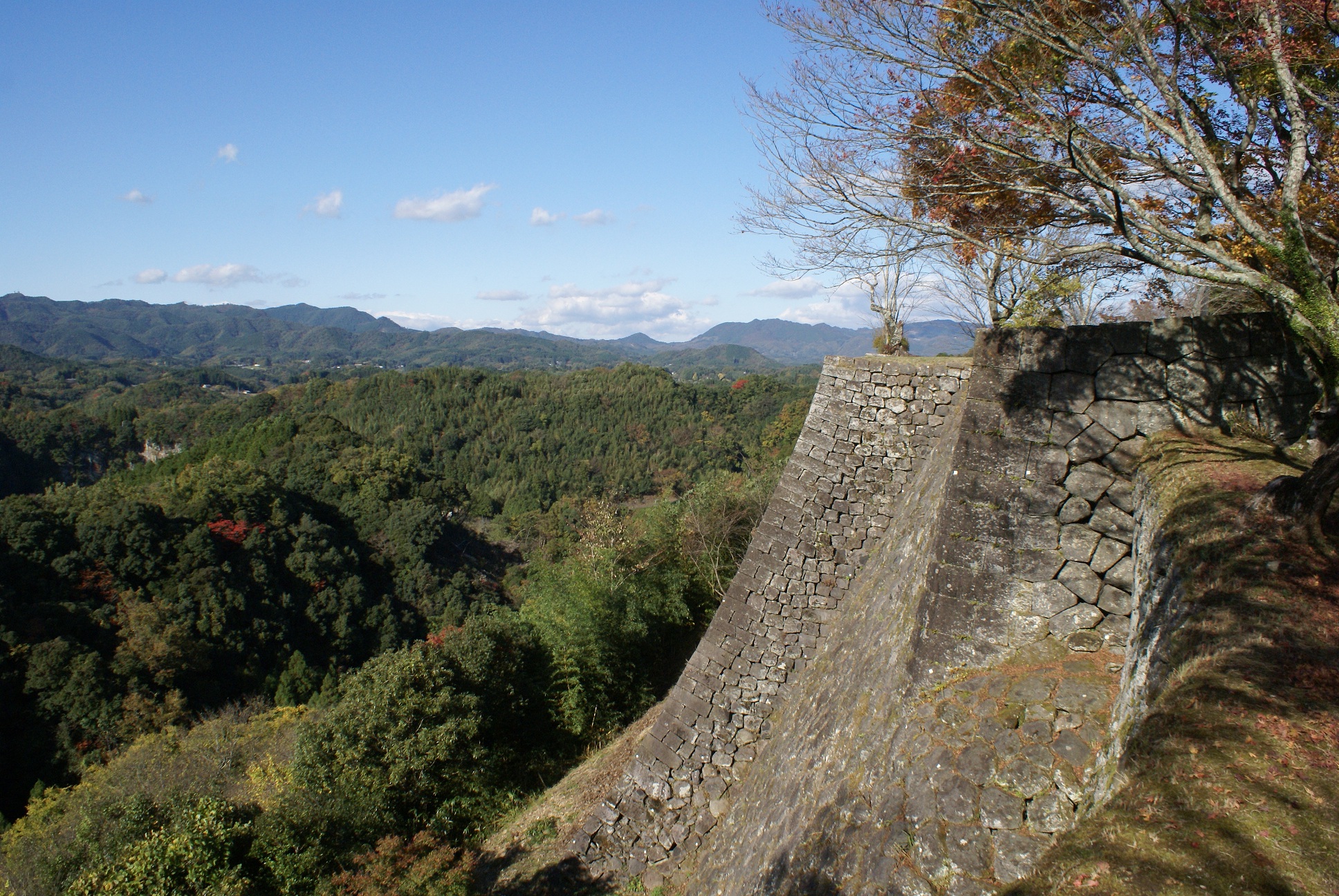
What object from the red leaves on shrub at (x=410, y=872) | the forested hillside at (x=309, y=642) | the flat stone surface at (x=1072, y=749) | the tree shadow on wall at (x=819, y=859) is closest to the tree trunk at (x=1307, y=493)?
the flat stone surface at (x=1072, y=749)

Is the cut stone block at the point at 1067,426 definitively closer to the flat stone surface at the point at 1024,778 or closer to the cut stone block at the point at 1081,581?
the cut stone block at the point at 1081,581

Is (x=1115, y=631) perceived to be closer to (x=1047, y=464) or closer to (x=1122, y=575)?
(x=1122, y=575)

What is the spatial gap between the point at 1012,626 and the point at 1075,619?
323mm

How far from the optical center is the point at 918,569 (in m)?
4.22

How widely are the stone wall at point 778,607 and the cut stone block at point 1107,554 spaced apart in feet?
7.28

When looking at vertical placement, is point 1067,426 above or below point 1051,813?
above

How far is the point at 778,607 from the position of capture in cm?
620

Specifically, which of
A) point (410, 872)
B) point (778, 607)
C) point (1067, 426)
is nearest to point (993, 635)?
point (1067, 426)

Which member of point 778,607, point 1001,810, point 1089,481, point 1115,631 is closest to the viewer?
point 1001,810

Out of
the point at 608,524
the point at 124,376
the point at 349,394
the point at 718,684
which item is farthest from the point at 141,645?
the point at 124,376

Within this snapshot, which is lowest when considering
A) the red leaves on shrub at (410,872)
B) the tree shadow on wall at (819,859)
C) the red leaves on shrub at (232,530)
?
the red leaves on shrub at (232,530)

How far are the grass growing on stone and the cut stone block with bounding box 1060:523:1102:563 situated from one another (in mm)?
849

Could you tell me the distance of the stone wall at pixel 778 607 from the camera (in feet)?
19.9

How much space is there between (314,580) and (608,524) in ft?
79.9
